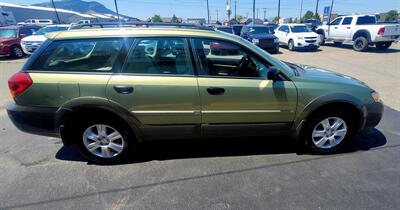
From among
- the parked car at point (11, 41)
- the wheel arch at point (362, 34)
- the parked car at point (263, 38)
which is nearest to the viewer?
the parked car at point (11, 41)

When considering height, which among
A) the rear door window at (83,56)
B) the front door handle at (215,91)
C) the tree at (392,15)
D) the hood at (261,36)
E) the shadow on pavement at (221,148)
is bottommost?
the tree at (392,15)

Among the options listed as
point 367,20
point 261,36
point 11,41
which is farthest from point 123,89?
point 367,20

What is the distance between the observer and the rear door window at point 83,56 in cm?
278

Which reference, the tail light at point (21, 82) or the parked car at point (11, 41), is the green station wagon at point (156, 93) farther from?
the parked car at point (11, 41)

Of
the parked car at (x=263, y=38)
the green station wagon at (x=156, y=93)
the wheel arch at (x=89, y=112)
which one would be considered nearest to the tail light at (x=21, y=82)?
the green station wagon at (x=156, y=93)

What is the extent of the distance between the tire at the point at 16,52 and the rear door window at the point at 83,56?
13.5 metres

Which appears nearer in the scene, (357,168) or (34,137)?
(357,168)

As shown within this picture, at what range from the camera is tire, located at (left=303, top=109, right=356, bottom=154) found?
3.09 metres

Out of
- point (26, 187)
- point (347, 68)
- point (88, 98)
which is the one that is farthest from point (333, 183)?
point (347, 68)

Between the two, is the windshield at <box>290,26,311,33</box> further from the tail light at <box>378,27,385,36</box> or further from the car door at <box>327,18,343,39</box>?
the tail light at <box>378,27,385,36</box>

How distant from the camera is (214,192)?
2.56 metres

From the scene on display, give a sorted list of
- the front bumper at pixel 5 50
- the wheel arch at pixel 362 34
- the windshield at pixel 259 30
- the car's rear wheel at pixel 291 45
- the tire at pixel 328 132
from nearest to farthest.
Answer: the tire at pixel 328 132 < the front bumper at pixel 5 50 < the wheel arch at pixel 362 34 < the windshield at pixel 259 30 < the car's rear wheel at pixel 291 45

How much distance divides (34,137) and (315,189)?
4.14 meters

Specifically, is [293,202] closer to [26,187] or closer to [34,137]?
[26,187]
